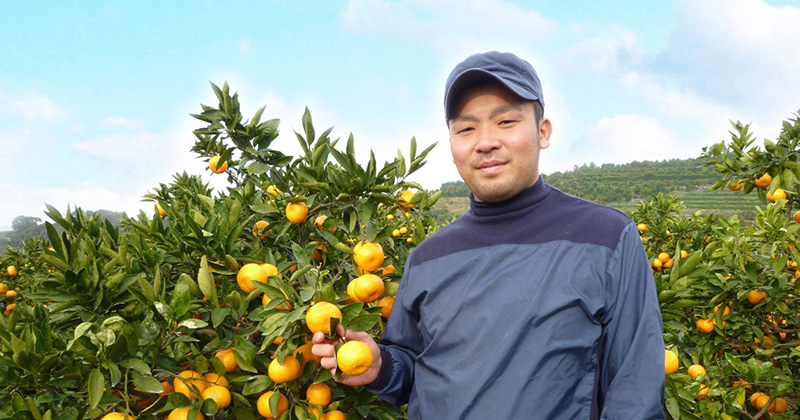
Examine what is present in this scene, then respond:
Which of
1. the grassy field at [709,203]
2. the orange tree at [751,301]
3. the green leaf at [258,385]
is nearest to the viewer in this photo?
the green leaf at [258,385]

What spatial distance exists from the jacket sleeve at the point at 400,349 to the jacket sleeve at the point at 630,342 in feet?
1.73

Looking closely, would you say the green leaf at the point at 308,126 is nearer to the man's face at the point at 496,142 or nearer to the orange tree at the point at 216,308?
the orange tree at the point at 216,308

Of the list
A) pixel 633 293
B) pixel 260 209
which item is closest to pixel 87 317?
pixel 260 209

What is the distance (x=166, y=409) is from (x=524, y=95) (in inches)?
49.0

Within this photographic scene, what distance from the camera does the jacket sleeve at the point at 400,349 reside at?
1286 mm

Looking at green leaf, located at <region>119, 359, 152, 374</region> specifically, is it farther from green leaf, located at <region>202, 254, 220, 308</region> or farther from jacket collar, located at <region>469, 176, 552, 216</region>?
jacket collar, located at <region>469, 176, 552, 216</region>

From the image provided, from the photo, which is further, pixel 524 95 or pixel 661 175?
pixel 661 175

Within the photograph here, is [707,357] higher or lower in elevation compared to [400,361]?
lower

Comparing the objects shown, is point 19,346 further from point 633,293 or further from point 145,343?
point 633,293

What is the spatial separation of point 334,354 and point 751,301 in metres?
2.54

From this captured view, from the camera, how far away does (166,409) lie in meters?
1.16

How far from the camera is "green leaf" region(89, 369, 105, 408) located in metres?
0.99

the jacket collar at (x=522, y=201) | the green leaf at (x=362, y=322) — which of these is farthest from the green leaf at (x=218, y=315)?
the jacket collar at (x=522, y=201)

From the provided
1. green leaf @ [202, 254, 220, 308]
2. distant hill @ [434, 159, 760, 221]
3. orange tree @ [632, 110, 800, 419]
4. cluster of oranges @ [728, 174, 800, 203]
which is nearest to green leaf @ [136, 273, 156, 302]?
green leaf @ [202, 254, 220, 308]
